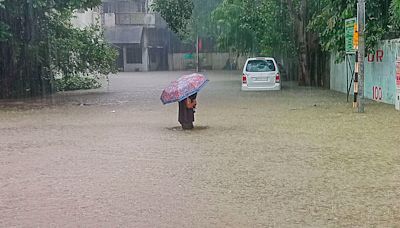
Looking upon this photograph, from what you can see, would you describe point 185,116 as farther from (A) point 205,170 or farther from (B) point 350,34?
(B) point 350,34

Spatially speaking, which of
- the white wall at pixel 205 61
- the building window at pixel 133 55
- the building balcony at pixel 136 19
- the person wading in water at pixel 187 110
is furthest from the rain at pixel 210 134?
the building balcony at pixel 136 19

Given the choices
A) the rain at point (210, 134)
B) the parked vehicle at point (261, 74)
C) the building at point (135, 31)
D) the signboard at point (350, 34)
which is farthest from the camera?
the building at point (135, 31)

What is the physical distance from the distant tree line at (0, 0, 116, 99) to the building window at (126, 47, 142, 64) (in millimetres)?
33299

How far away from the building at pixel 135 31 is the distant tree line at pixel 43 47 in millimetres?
32614

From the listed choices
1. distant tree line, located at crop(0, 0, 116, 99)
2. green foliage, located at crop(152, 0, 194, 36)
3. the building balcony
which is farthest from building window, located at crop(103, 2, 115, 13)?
green foliage, located at crop(152, 0, 194, 36)

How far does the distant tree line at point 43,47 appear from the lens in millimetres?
22125

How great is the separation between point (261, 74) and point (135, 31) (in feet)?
127

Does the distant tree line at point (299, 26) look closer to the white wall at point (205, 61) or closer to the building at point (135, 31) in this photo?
the white wall at point (205, 61)

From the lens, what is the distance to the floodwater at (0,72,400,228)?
6578mm

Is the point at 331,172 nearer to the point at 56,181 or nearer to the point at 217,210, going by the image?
the point at 217,210

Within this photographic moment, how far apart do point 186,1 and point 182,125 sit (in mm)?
12227

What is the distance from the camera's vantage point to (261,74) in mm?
24875

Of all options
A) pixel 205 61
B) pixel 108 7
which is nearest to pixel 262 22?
pixel 205 61

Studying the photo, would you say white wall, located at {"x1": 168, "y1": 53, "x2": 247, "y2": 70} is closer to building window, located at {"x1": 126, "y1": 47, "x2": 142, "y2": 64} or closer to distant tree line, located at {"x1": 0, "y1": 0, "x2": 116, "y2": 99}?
building window, located at {"x1": 126, "y1": 47, "x2": 142, "y2": 64}
